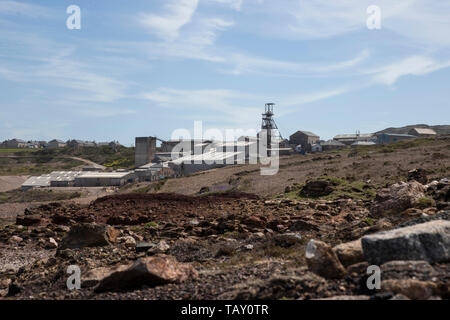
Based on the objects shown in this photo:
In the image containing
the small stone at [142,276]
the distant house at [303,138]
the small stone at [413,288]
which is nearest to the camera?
the small stone at [413,288]

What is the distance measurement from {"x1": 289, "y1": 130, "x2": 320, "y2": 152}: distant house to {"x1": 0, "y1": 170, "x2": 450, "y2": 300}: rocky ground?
244ft

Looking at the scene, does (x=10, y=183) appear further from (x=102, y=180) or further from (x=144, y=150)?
(x=144, y=150)

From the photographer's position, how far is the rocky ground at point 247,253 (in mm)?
6652

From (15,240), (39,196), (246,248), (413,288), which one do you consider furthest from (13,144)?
(413,288)

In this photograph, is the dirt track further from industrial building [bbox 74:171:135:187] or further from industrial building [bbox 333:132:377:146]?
industrial building [bbox 333:132:377:146]

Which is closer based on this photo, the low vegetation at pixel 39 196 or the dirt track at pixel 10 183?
the low vegetation at pixel 39 196

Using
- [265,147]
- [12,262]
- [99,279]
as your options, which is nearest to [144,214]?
[12,262]

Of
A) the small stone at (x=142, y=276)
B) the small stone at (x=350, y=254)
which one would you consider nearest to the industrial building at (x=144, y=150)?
the small stone at (x=142, y=276)

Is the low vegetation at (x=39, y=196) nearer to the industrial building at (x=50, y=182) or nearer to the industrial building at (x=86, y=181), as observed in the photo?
the industrial building at (x=86, y=181)

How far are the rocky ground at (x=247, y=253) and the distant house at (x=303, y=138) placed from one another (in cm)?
7439

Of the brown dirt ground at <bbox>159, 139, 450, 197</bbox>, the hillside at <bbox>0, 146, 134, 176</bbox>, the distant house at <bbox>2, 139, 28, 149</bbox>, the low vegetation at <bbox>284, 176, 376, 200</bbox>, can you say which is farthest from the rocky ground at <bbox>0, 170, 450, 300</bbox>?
the distant house at <bbox>2, 139, 28, 149</bbox>

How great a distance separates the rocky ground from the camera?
6652 millimetres

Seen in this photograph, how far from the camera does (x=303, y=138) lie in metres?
96.4
